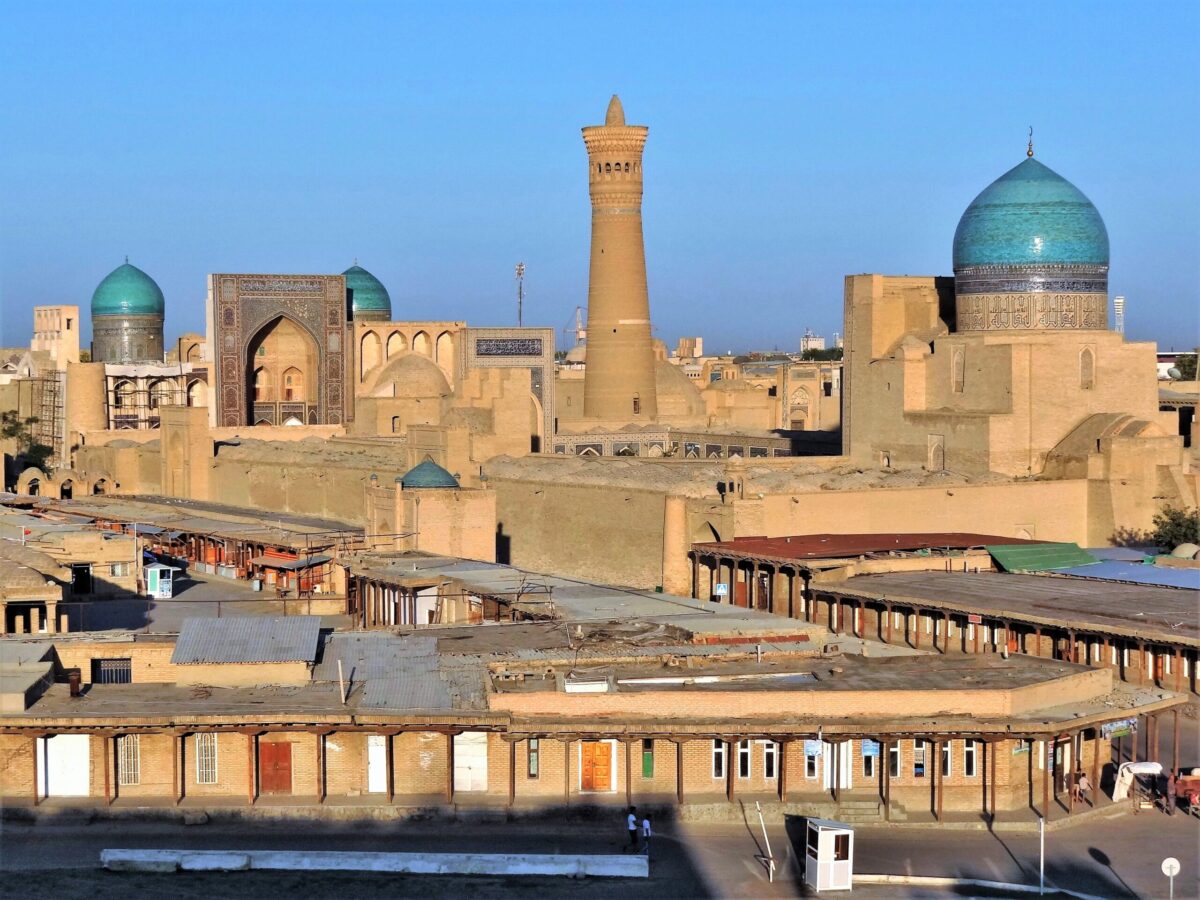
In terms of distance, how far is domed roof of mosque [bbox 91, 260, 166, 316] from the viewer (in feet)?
166

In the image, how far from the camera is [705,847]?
16062mm

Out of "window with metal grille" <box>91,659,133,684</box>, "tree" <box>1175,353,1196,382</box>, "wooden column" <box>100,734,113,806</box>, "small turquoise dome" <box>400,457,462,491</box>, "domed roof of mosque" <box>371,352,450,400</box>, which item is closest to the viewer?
"wooden column" <box>100,734,113,806</box>

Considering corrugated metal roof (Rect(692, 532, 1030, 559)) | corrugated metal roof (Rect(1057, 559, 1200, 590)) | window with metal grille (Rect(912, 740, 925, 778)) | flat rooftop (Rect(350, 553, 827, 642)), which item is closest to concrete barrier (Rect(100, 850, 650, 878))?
window with metal grille (Rect(912, 740, 925, 778))

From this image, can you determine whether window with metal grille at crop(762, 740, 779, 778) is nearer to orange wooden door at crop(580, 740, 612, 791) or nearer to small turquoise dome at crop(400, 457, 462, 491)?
orange wooden door at crop(580, 740, 612, 791)

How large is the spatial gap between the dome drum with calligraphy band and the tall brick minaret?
454 inches

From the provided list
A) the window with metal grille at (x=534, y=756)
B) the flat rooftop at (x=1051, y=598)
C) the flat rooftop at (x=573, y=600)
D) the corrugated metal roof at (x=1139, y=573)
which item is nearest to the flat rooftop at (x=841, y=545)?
the flat rooftop at (x=1051, y=598)

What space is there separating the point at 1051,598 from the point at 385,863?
35.6 ft

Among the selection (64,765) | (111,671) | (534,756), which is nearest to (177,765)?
(64,765)

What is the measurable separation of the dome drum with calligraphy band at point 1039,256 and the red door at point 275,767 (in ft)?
64.5

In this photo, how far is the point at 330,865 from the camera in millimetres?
15000

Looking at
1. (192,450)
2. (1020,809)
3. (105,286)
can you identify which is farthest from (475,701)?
(105,286)

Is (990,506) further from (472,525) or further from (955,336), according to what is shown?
(472,525)

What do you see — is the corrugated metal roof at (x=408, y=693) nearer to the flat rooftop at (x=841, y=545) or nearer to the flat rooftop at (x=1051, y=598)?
the flat rooftop at (x=1051, y=598)

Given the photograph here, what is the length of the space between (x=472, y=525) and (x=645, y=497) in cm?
266
